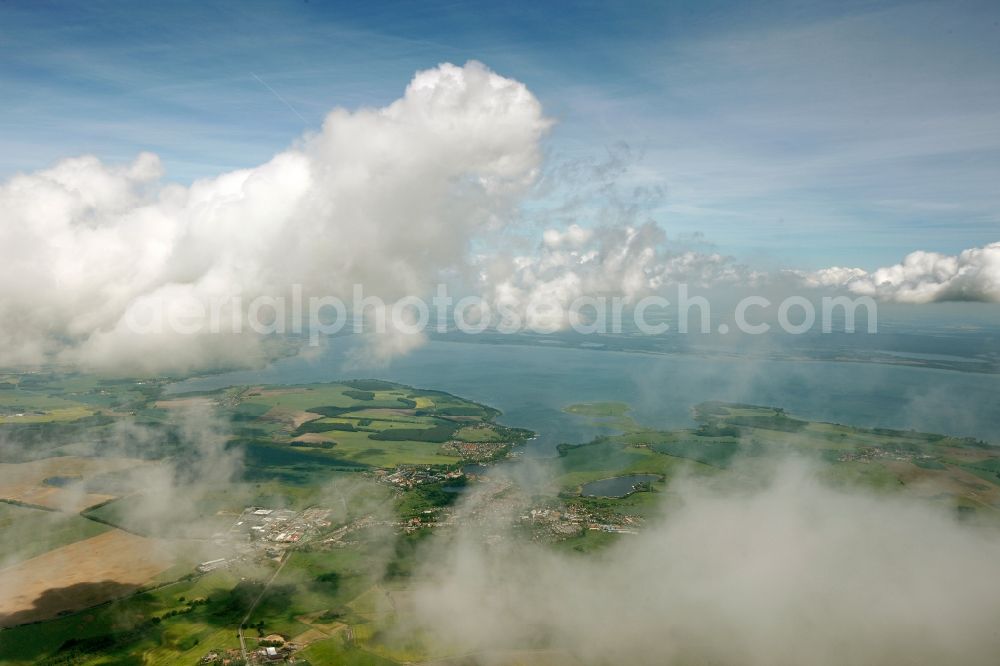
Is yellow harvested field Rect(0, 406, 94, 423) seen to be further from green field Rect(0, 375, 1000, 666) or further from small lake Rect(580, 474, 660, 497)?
small lake Rect(580, 474, 660, 497)

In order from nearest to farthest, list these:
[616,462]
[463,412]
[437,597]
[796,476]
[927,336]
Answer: [437,597]
[796,476]
[616,462]
[463,412]
[927,336]

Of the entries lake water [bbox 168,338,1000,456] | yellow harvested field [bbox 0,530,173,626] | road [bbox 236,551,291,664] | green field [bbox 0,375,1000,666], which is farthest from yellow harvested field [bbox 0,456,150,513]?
lake water [bbox 168,338,1000,456]

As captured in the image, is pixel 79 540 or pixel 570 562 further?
pixel 79 540

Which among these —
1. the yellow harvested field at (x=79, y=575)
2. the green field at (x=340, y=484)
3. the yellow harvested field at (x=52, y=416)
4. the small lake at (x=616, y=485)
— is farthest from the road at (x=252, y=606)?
the yellow harvested field at (x=52, y=416)

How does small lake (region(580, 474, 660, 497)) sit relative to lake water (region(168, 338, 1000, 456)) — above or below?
below

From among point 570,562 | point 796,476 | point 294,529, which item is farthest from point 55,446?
point 796,476

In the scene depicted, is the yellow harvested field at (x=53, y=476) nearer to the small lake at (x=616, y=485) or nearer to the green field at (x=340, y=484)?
the green field at (x=340, y=484)

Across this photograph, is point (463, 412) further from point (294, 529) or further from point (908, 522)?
point (908, 522)
